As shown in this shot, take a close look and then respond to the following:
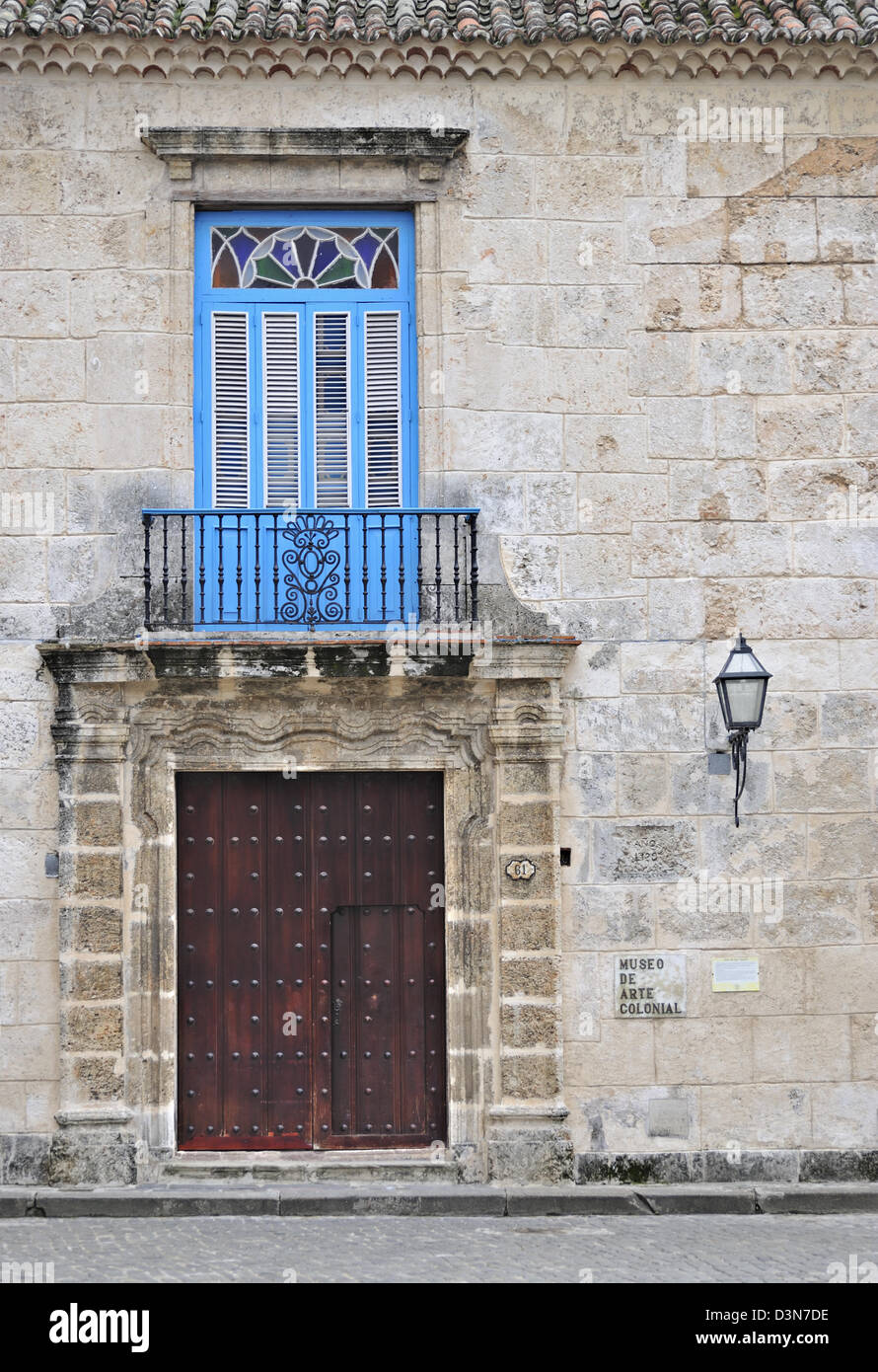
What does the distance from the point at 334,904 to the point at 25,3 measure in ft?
17.9

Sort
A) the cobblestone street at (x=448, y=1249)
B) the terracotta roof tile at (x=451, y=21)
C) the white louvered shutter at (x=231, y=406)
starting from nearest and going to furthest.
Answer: the cobblestone street at (x=448, y=1249) → the terracotta roof tile at (x=451, y=21) → the white louvered shutter at (x=231, y=406)

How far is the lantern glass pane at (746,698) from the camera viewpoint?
355 inches

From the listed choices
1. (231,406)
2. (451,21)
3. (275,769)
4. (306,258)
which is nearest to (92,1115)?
(275,769)

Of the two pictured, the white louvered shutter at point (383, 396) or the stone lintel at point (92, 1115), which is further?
the white louvered shutter at point (383, 396)

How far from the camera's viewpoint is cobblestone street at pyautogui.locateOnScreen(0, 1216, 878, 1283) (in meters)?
7.30

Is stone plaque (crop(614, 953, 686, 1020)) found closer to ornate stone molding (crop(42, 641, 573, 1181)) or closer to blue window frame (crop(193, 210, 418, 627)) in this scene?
ornate stone molding (crop(42, 641, 573, 1181))

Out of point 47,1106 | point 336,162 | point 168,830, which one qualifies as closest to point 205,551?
point 168,830

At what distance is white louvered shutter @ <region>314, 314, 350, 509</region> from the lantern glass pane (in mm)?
2578

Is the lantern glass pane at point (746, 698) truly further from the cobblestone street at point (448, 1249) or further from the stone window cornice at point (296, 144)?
the stone window cornice at point (296, 144)

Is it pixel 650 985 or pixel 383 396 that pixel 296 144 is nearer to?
pixel 383 396

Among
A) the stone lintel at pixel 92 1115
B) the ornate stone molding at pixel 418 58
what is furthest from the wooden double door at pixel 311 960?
the ornate stone molding at pixel 418 58

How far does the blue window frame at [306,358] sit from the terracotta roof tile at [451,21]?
3.32 ft

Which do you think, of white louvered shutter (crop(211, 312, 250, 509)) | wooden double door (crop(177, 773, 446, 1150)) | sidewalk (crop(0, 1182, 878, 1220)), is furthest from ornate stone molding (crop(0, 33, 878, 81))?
sidewalk (crop(0, 1182, 878, 1220))

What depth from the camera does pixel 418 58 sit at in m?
9.49
